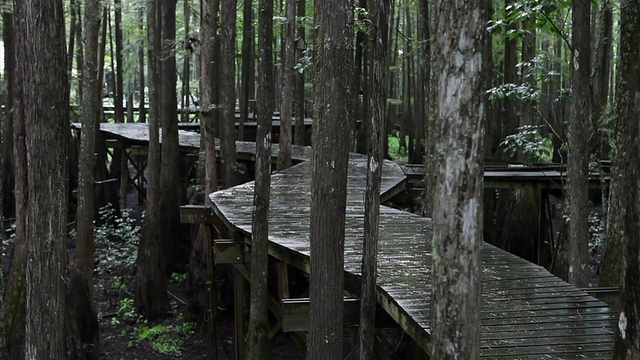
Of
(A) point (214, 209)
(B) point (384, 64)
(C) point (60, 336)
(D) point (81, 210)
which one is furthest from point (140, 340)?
(B) point (384, 64)

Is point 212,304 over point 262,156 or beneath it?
beneath

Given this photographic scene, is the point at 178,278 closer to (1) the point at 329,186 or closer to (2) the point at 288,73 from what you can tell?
(2) the point at 288,73

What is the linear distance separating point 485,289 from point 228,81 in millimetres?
5979

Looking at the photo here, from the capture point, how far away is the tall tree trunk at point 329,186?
5.45 meters

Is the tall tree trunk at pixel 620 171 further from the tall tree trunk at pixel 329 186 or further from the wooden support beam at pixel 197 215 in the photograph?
the wooden support beam at pixel 197 215

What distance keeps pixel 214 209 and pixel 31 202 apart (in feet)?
13.4

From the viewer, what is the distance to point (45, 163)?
5805 millimetres

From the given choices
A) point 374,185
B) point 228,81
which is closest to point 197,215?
point 228,81

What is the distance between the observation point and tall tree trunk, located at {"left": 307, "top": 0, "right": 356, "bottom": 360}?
215 inches

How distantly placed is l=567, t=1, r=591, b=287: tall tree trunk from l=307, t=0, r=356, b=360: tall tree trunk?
3556 mm

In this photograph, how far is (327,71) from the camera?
5.46 meters

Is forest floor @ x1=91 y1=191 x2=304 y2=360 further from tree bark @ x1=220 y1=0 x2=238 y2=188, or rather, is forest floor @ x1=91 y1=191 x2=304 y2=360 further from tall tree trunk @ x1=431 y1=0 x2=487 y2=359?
Answer: tall tree trunk @ x1=431 y1=0 x2=487 y2=359

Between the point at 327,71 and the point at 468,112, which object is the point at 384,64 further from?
the point at 468,112

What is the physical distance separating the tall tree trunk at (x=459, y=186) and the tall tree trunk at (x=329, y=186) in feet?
7.00
